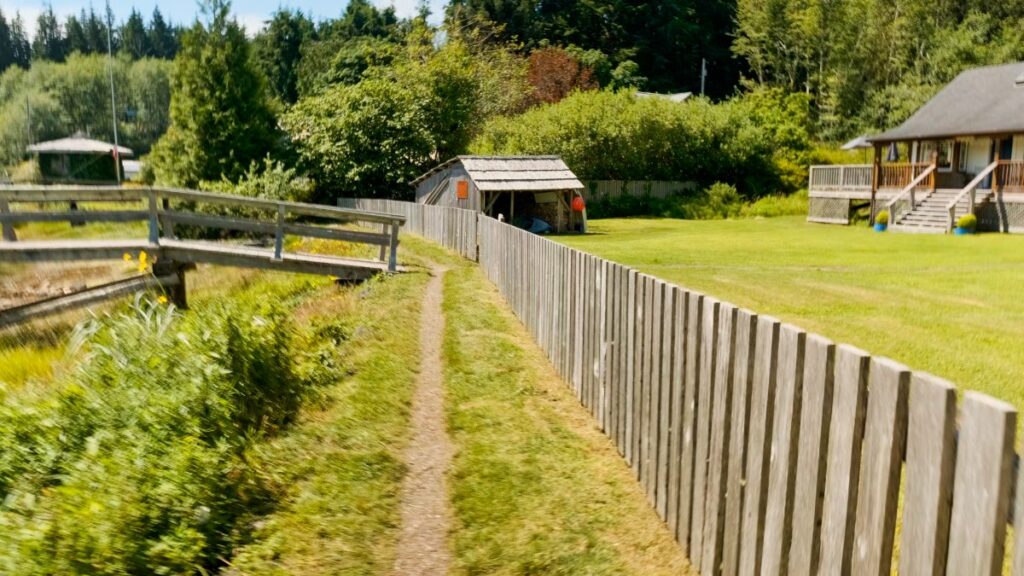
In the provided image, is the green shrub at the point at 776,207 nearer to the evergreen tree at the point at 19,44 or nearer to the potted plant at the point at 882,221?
the potted plant at the point at 882,221

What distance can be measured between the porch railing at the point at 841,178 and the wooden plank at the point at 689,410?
3146 cm

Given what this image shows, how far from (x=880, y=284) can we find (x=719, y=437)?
1210cm

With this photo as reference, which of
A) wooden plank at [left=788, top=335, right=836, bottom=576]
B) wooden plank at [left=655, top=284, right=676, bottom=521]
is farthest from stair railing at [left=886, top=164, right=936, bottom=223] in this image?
wooden plank at [left=788, top=335, right=836, bottom=576]

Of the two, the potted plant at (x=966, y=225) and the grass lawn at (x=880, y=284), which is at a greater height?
the potted plant at (x=966, y=225)

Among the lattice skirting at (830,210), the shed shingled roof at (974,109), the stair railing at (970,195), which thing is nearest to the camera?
the stair railing at (970,195)

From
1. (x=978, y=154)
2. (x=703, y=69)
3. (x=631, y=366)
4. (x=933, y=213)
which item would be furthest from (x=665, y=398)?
(x=703, y=69)

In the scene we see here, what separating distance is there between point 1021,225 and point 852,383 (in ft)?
91.4

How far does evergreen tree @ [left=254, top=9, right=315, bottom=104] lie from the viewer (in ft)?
315

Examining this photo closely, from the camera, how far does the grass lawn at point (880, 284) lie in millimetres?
9008

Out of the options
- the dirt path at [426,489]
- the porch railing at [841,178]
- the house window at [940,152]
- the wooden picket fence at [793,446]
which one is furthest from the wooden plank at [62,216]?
the house window at [940,152]

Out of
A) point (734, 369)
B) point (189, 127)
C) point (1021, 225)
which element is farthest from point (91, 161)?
point (734, 369)

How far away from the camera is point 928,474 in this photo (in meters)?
2.46

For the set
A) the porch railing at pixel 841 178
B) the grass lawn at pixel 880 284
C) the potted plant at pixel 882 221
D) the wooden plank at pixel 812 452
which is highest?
the porch railing at pixel 841 178

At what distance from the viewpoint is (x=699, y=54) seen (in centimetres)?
8769
